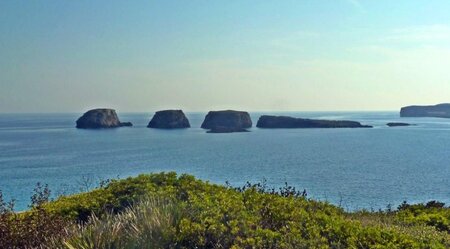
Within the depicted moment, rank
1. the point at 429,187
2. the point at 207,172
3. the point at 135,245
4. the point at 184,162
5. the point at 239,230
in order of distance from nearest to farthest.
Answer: the point at 135,245, the point at 239,230, the point at 429,187, the point at 207,172, the point at 184,162

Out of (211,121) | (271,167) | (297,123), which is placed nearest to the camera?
(271,167)

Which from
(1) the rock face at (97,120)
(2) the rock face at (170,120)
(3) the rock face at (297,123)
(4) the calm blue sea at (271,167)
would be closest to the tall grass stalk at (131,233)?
(4) the calm blue sea at (271,167)

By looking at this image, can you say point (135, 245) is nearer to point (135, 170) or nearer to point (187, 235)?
point (187, 235)

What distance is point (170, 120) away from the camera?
181 m

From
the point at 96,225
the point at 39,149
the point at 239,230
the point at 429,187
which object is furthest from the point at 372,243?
the point at 39,149

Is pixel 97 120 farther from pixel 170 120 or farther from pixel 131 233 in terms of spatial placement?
pixel 131 233

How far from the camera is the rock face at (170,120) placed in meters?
180

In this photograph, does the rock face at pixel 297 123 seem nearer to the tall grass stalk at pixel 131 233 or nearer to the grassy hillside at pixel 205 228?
the grassy hillside at pixel 205 228

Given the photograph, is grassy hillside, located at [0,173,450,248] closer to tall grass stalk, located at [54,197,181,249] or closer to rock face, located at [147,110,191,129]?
tall grass stalk, located at [54,197,181,249]

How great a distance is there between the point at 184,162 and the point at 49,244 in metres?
65.9

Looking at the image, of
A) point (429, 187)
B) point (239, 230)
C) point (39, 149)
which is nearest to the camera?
point (239, 230)

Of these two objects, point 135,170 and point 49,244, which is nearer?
point 49,244

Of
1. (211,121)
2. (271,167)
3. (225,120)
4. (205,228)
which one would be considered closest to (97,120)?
(211,121)

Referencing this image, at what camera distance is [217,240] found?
24.7 ft
